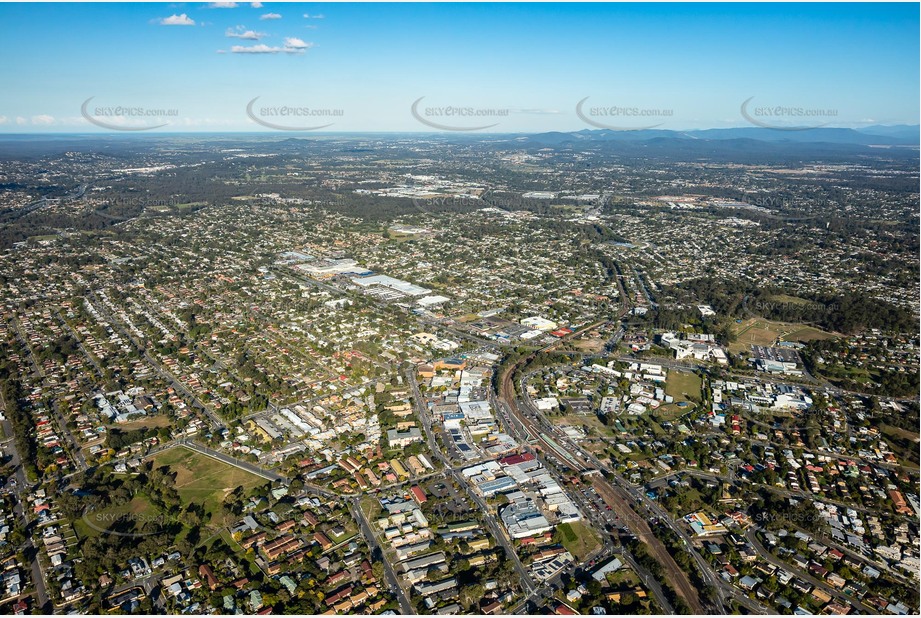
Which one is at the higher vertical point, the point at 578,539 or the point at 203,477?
the point at 203,477

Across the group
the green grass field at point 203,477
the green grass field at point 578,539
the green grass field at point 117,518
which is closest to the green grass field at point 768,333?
the green grass field at point 578,539

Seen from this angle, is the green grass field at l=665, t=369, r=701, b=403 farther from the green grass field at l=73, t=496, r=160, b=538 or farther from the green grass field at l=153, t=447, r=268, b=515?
the green grass field at l=73, t=496, r=160, b=538

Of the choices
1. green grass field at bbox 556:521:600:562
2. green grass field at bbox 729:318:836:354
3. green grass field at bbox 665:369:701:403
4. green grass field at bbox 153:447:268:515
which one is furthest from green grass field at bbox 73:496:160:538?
green grass field at bbox 729:318:836:354

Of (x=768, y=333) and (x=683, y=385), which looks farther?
(x=768, y=333)

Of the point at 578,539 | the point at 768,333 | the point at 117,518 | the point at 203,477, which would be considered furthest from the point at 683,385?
the point at 117,518

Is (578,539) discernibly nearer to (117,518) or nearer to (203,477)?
(203,477)

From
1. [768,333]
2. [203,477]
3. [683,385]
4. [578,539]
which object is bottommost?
[578,539]

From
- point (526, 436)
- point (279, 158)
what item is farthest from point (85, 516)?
point (279, 158)

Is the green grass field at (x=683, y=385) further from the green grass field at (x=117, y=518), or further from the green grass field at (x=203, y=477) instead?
the green grass field at (x=117, y=518)

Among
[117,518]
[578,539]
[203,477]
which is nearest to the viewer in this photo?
[578,539]
